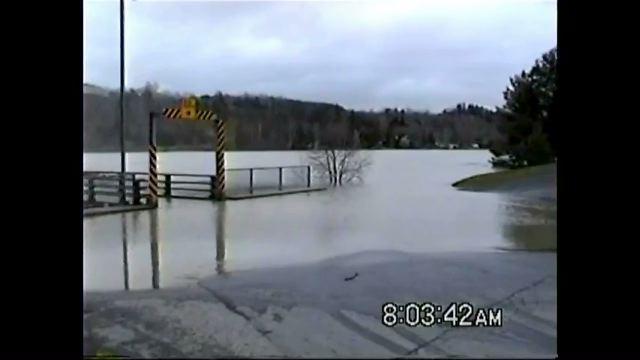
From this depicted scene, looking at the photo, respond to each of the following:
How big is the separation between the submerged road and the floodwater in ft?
2.41

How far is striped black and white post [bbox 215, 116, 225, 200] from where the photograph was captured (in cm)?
1373

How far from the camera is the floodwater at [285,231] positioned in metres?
6.32

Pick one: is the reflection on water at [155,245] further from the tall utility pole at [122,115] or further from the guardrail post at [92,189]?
the guardrail post at [92,189]

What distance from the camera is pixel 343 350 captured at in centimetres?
350

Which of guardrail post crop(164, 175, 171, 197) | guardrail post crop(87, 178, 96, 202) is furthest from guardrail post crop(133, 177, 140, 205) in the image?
guardrail post crop(164, 175, 171, 197)

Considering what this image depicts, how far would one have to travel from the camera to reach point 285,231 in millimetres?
8719

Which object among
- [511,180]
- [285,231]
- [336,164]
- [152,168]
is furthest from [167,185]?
[511,180]

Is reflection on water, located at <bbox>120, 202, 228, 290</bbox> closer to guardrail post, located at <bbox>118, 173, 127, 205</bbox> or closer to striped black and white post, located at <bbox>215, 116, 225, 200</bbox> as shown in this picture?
guardrail post, located at <bbox>118, 173, 127, 205</bbox>

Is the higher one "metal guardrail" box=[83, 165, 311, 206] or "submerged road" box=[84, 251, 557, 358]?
"metal guardrail" box=[83, 165, 311, 206]

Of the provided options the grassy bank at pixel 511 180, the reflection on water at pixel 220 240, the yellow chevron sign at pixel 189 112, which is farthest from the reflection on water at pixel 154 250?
the grassy bank at pixel 511 180

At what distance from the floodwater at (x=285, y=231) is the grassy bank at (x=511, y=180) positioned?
337cm

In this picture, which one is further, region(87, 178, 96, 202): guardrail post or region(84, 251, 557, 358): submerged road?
region(87, 178, 96, 202): guardrail post

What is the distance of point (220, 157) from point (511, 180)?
10216mm
